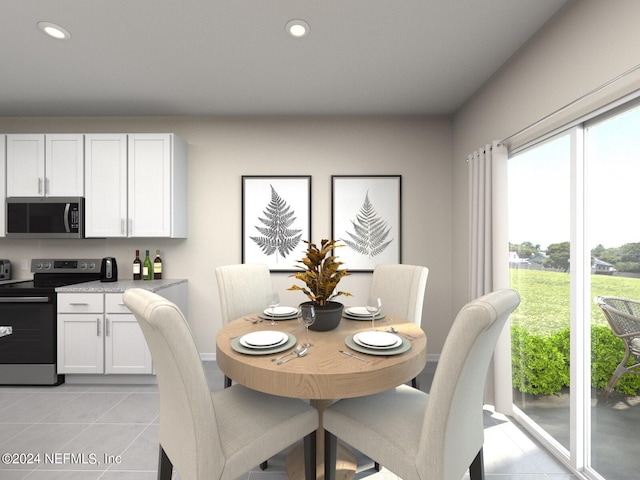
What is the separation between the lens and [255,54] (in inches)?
89.8

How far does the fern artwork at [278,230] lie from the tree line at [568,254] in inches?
81.0

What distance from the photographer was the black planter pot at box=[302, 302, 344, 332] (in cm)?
172

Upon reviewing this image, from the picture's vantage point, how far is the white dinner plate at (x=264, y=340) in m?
1.44

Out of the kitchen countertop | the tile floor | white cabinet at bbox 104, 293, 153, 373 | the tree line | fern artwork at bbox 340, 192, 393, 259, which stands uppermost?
fern artwork at bbox 340, 192, 393, 259

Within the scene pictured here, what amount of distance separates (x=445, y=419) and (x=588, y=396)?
1.33 metres

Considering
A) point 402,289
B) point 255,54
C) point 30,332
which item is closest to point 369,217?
point 402,289

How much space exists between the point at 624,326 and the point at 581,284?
1.00 feet

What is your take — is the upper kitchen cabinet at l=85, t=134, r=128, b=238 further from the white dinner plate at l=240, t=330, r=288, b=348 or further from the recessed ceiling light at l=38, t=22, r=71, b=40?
the white dinner plate at l=240, t=330, r=288, b=348

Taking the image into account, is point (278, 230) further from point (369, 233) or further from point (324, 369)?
point (324, 369)

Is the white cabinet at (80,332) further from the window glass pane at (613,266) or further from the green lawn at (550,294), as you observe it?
the window glass pane at (613,266)

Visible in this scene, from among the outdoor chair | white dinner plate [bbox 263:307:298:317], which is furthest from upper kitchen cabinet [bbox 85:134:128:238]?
the outdoor chair

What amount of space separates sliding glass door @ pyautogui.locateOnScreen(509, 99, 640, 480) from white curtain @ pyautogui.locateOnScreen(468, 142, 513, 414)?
0.16 meters

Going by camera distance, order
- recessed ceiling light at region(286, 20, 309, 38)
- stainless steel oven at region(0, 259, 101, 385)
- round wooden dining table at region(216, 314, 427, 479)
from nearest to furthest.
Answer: round wooden dining table at region(216, 314, 427, 479)
recessed ceiling light at region(286, 20, 309, 38)
stainless steel oven at region(0, 259, 101, 385)

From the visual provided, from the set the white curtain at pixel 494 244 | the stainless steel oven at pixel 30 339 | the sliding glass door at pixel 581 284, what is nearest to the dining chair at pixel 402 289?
the white curtain at pixel 494 244
